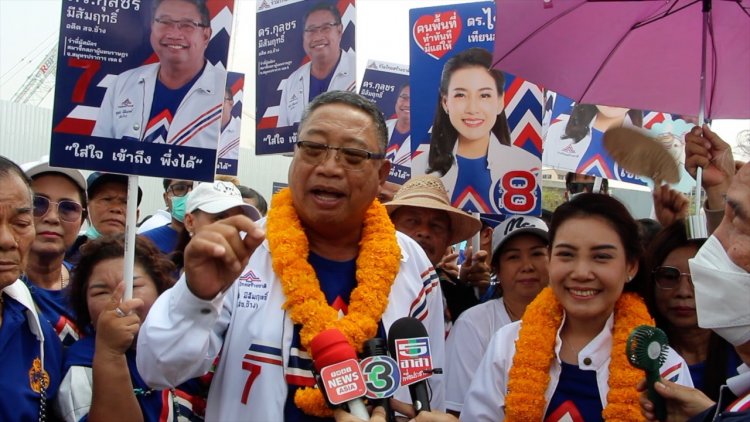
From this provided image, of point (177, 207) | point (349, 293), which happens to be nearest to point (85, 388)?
point (349, 293)

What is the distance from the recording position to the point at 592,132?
5582 millimetres

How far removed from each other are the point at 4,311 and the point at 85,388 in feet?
1.27

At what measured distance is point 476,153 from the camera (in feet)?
14.5

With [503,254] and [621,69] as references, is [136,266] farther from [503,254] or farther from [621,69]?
[621,69]

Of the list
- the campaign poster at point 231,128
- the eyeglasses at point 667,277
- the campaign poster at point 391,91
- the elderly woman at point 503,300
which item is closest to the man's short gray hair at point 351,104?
the elderly woman at point 503,300

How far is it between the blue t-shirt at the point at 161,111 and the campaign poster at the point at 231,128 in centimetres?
366

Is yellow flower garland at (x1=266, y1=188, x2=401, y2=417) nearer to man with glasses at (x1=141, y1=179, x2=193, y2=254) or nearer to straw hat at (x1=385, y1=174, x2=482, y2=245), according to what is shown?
straw hat at (x1=385, y1=174, x2=482, y2=245)

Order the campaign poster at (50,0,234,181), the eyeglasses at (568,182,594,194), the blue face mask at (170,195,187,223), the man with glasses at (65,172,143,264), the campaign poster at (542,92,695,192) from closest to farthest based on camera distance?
the campaign poster at (50,0,234,181)
the man with glasses at (65,172,143,264)
the campaign poster at (542,92,695,192)
the blue face mask at (170,195,187,223)
the eyeglasses at (568,182,594,194)

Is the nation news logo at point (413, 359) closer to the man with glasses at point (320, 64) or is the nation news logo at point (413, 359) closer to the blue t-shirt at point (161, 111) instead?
the blue t-shirt at point (161, 111)

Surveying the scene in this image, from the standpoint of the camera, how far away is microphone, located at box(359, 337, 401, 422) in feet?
6.09

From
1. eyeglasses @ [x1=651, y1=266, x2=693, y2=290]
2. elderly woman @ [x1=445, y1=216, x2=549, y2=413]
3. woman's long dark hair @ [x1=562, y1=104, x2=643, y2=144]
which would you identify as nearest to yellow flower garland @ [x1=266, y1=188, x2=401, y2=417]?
elderly woman @ [x1=445, y1=216, x2=549, y2=413]

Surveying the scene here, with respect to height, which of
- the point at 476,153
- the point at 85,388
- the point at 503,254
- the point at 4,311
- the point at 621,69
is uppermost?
the point at 621,69

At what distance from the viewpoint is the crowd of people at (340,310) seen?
2.00 meters

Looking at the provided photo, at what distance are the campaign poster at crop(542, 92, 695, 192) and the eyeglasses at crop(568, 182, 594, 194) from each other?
39 cm
